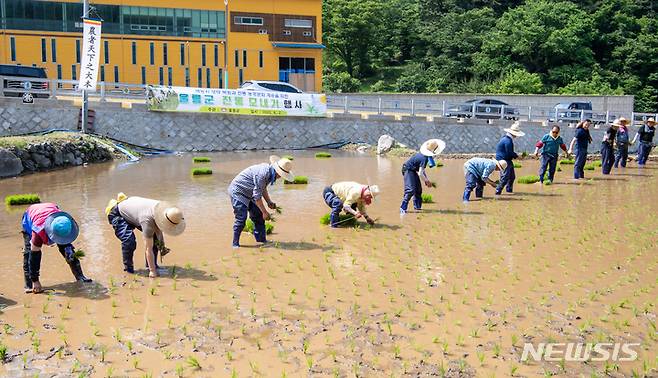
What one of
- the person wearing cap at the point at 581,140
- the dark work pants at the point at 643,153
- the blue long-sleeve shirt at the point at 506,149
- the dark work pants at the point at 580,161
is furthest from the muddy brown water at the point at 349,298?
the dark work pants at the point at 643,153

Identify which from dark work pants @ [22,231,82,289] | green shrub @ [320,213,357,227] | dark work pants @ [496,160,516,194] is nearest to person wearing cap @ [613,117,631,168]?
dark work pants @ [496,160,516,194]

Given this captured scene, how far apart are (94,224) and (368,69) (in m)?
47.4

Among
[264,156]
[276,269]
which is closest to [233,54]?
[264,156]

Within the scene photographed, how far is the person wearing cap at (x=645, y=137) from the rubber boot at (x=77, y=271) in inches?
718

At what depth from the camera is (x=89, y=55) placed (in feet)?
72.5

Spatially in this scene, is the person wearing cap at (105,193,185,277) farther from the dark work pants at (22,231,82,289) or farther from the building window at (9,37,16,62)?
the building window at (9,37,16,62)

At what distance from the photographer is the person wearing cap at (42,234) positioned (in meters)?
7.02

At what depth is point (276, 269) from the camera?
8625mm

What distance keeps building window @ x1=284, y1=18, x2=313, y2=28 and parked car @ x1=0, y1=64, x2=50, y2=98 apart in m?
22.8

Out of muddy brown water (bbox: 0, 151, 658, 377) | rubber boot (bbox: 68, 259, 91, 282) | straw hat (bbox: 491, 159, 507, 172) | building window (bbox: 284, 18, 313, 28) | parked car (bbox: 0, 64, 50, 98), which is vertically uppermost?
building window (bbox: 284, 18, 313, 28)

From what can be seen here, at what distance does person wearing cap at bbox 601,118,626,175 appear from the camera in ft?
62.6

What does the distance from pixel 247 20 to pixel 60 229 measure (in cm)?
4290

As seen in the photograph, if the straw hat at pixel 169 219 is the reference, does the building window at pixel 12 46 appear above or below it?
above

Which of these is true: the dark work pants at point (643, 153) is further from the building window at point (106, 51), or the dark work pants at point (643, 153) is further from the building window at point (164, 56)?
the building window at point (106, 51)
